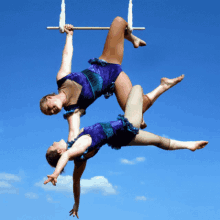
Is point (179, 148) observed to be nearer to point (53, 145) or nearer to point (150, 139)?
point (150, 139)

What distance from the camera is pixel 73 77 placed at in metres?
5.53

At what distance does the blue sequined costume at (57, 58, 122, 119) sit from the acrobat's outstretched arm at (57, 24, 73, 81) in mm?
98

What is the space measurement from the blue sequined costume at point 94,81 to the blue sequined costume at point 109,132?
522mm

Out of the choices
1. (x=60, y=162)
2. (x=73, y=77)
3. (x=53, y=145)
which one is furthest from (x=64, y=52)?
(x=60, y=162)

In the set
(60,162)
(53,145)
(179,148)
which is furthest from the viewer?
(179,148)

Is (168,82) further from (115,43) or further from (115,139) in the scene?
(115,139)

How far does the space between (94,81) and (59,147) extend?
98 centimetres

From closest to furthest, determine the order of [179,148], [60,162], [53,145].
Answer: [60,162], [53,145], [179,148]

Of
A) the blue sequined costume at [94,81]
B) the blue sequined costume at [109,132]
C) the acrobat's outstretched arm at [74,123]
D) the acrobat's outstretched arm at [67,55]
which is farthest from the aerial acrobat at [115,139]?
the acrobat's outstretched arm at [67,55]

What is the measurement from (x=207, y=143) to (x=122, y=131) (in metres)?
1.26

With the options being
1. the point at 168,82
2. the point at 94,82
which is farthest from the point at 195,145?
the point at 94,82

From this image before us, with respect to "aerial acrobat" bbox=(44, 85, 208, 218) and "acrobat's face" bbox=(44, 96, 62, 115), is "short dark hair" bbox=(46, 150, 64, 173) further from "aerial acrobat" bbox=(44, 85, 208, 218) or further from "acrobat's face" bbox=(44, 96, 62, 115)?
"acrobat's face" bbox=(44, 96, 62, 115)

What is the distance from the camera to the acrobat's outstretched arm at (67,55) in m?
5.62

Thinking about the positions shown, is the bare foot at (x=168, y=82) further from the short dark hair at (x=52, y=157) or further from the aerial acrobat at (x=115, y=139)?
the short dark hair at (x=52, y=157)
